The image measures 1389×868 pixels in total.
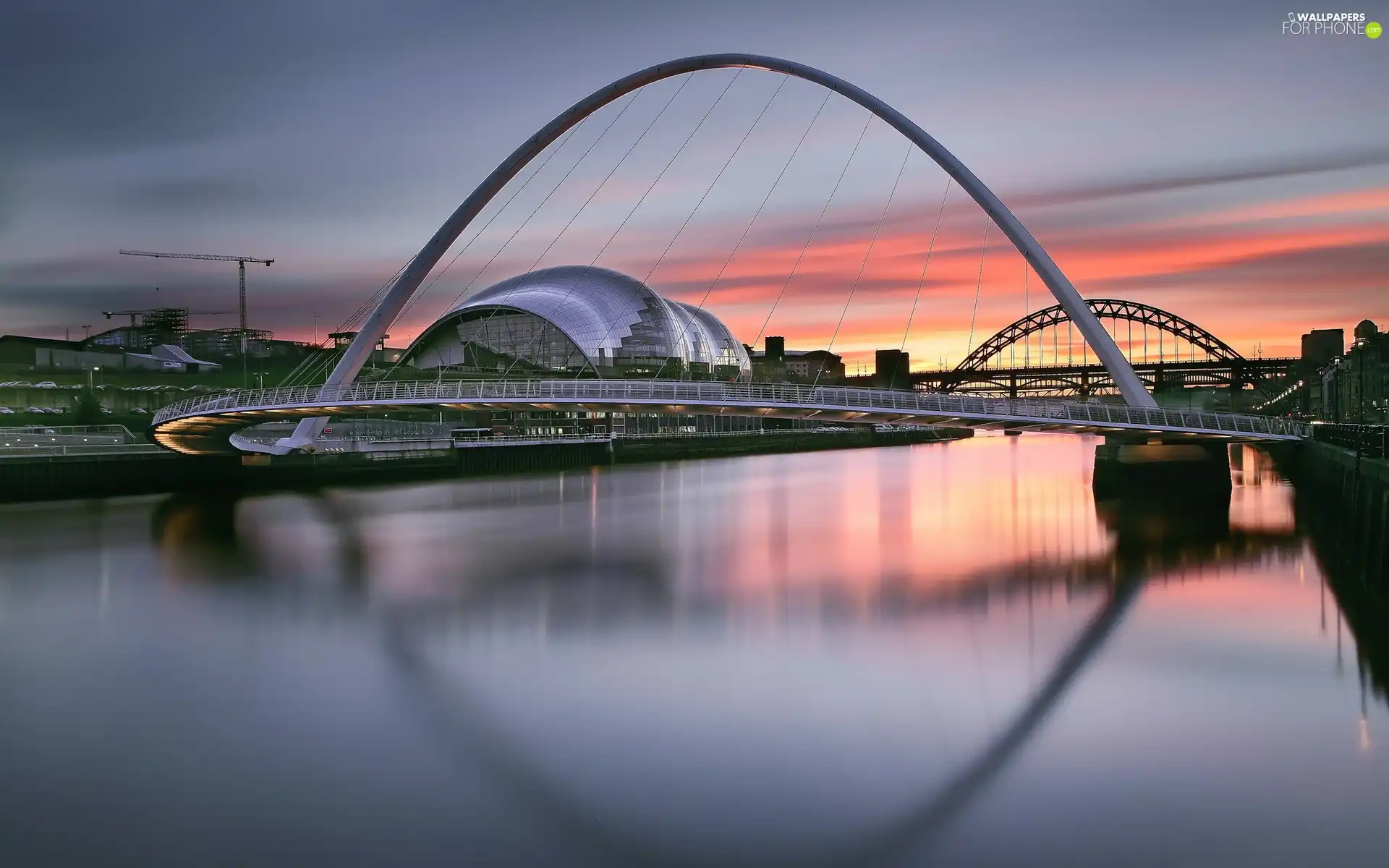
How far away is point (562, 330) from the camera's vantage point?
7400 centimetres

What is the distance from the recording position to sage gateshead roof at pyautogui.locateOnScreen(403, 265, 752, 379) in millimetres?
74125

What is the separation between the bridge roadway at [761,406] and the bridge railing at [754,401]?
0.13 ft

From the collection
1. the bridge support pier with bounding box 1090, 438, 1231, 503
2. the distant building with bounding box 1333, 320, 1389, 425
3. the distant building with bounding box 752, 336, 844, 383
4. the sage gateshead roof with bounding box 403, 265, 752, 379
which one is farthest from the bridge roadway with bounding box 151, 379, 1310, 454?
the distant building with bounding box 752, 336, 844, 383

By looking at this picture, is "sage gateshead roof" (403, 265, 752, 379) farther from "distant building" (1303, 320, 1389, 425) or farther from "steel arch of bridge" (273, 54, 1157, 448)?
"distant building" (1303, 320, 1389, 425)

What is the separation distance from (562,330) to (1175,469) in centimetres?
4684

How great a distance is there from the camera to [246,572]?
79.4ft

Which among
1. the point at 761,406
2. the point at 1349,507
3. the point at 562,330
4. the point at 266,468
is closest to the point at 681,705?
the point at 761,406

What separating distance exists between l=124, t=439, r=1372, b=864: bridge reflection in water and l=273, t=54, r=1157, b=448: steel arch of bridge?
4.99 m

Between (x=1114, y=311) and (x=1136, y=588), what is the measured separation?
9245 centimetres

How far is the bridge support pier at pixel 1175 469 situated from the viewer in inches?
1394

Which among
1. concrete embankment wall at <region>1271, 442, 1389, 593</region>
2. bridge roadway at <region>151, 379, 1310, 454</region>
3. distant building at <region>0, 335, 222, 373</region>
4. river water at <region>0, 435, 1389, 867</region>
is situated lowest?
→ river water at <region>0, 435, 1389, 867</region>

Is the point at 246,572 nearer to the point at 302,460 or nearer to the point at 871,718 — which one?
the point at 871,718

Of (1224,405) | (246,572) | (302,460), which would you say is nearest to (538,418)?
(302,460)

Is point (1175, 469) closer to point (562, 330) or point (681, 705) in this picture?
point (681, 705)
